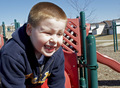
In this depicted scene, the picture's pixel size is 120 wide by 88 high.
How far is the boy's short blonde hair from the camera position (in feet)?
3.86

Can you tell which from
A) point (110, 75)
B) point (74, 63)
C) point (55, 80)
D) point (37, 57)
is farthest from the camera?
point (110, 75)

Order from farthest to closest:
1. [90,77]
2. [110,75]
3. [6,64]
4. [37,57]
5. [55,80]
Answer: [110,75] < [90,77] < [55,80] < [37,57] < [6,64]

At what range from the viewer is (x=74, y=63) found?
228cm

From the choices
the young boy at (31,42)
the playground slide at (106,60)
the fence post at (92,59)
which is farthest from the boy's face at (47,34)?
the playground slide at (106,60)

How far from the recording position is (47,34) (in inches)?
47.1

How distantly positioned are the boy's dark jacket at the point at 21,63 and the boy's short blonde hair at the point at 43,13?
0.65 ft

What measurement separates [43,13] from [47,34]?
168 mm

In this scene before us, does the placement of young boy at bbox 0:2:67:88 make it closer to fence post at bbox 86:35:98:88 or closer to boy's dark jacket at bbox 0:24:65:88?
boy's dark jacket at bbox 0:24:65:88

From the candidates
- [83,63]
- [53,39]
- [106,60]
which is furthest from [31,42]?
[106,60]

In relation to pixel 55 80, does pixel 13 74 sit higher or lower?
higher

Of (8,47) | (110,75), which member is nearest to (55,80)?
(8,47)

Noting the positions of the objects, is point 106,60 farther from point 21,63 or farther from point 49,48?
point 21,63

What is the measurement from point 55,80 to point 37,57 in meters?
0.37

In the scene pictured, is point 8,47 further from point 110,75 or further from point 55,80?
point 110,75
